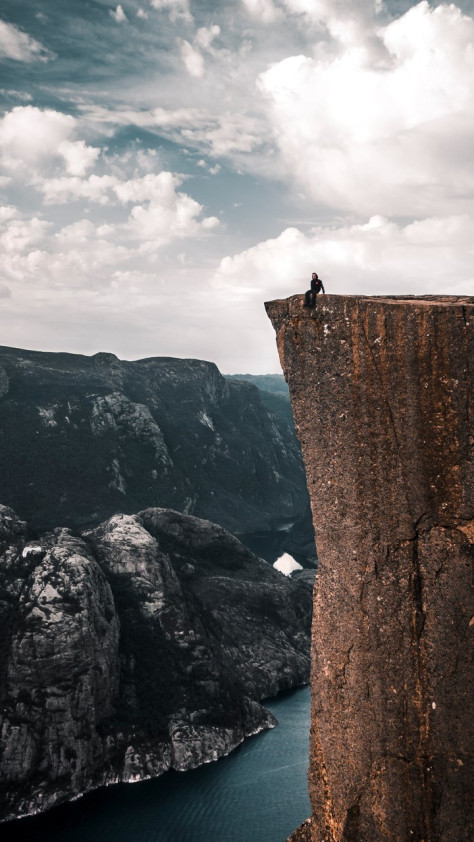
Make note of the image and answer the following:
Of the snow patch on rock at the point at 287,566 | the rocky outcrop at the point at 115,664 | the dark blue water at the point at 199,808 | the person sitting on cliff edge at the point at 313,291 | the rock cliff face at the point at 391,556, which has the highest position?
the person sitting on cliff edge at the point at 313,291

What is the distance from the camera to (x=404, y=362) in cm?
1377

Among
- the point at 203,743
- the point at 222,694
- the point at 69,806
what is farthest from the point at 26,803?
the point at 222,694

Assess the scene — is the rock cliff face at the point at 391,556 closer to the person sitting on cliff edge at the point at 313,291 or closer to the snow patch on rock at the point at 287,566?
the person sitting on cliff edge at the point at 313,291

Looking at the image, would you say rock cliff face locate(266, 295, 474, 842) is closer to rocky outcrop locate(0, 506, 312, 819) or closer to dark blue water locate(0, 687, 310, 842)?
dark blue water locate(0, 687, 310, 842)

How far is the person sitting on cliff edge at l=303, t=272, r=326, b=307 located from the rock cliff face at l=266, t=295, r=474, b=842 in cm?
17

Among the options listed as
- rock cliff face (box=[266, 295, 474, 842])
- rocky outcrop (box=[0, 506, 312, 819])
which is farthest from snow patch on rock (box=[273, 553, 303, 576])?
rock cliff face (box=[266, 295, 474, 842])

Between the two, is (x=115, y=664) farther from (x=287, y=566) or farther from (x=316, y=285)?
(x=287, y=566)

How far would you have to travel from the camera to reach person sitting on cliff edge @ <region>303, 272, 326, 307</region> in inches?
590

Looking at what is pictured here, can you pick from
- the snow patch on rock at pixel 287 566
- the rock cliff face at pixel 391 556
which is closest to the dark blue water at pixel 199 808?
the rock cliff face at pixel 391 556

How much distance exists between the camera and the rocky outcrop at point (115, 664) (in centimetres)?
8056

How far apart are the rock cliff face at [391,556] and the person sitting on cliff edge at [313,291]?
0.56 feet

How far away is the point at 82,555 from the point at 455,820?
296ft

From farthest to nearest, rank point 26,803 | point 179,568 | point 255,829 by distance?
1. point 179,568
2. point 26,803
3. point 255,829

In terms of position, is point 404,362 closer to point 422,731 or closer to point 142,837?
point 422,731
